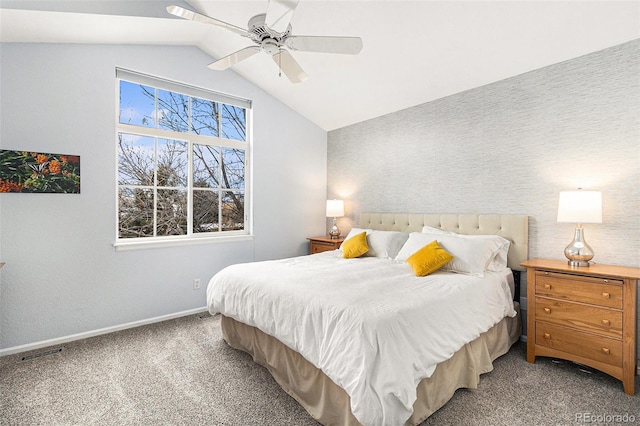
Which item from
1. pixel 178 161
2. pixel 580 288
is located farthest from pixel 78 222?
pixel 580 288

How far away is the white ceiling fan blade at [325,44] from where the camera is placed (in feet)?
6.43

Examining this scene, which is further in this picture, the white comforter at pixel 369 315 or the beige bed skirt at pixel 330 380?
the beige bed skirt at pixel 330 380

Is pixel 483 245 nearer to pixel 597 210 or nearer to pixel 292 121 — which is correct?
pixel 597 210

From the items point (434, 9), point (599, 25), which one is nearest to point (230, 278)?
point (434, 9)

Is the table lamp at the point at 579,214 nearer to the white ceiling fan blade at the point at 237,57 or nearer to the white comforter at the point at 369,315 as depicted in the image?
the white comforter at the point at 369,315

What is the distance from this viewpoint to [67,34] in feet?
8.69

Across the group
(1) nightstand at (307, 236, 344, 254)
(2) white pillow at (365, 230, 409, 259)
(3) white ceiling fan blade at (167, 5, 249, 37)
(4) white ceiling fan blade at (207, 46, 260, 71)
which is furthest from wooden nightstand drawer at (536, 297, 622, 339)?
(3) white ceiling fan blade at (167, 5, 249, 37)

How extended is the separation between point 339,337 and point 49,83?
3.28 metres

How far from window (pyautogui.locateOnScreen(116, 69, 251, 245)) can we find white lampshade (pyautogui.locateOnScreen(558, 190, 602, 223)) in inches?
133

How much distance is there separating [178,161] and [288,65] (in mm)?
2013

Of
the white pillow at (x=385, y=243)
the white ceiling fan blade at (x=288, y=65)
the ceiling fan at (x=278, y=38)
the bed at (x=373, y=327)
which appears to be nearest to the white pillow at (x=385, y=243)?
the white pillow at (x=385, y=243)

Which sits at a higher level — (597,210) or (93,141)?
(93,141)

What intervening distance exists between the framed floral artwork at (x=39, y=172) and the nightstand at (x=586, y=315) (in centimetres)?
407

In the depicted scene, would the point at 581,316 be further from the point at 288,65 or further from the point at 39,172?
the point at 39,172
